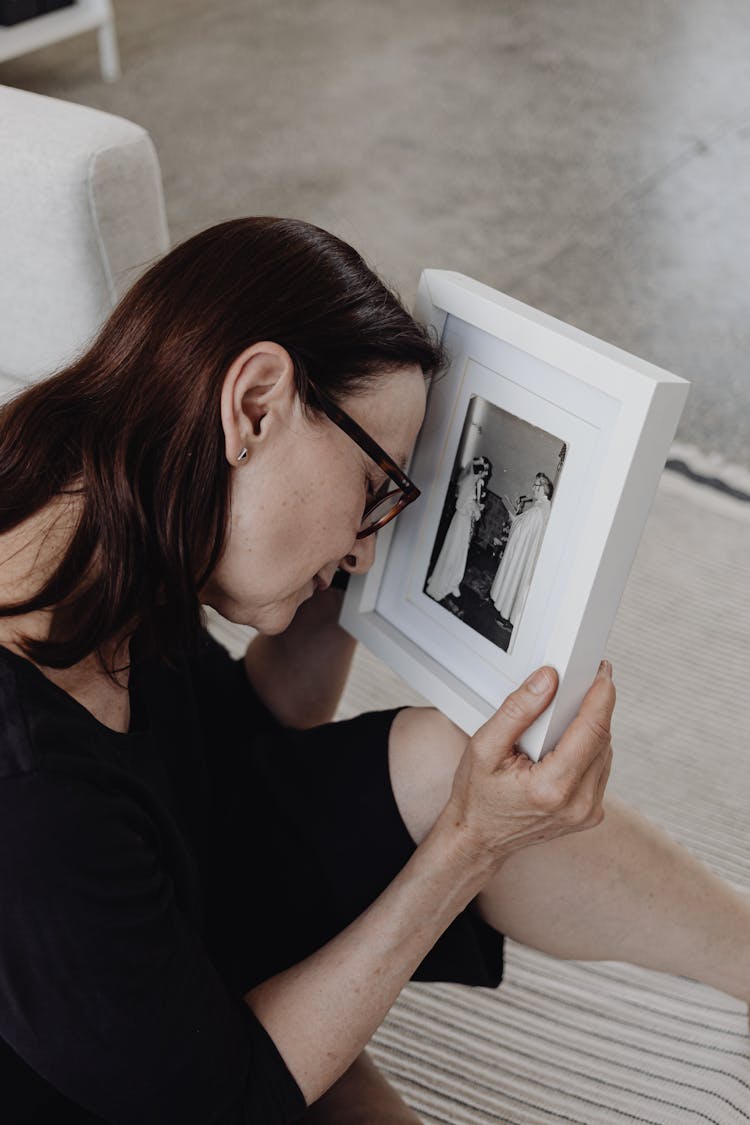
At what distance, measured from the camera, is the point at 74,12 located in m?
3.40

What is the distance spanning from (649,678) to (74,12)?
2673 millimetres

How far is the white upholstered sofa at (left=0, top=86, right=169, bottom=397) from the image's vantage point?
3.84 feet

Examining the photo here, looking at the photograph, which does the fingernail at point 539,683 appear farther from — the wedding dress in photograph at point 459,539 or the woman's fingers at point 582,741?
the wedding dress in photograph at point 459,539

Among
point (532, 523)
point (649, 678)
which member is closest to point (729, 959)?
point (532, 523)

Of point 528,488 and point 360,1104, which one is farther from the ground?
point 528,488

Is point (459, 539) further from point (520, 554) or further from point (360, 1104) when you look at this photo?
point (360, 1104)

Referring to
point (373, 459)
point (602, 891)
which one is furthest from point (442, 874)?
point (373, 459)

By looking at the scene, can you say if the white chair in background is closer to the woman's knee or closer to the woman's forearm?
the woman's knee

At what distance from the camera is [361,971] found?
2.85 feet

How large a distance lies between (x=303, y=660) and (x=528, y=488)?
38cm

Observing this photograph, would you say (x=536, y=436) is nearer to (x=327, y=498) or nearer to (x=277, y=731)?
(x=327, y=498)

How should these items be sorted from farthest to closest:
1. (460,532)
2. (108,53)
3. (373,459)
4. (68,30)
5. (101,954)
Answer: (108,53)
(68,30)
(460,532)
(373,459)
(101,954)

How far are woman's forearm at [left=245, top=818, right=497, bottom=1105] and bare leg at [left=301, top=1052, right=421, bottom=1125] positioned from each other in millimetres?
93

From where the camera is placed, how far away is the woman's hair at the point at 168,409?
0.76 meters
